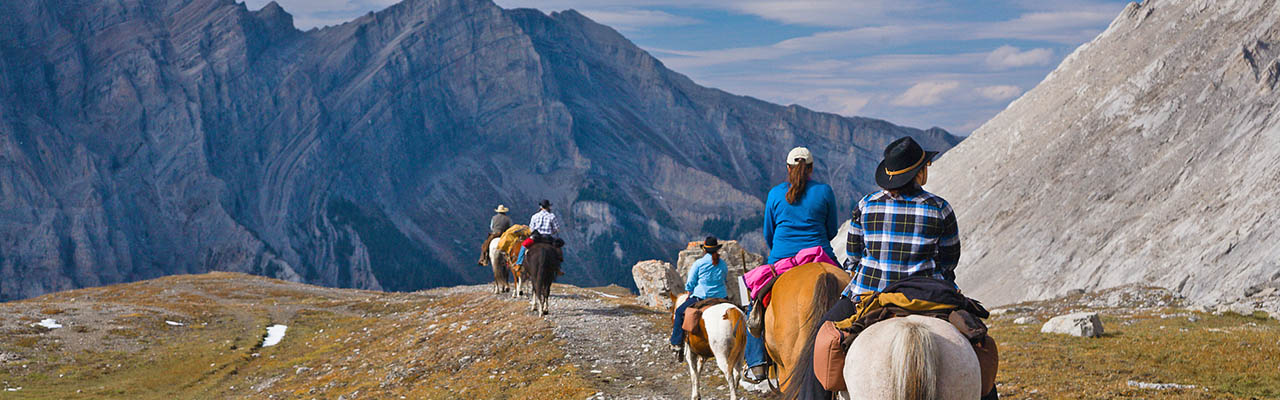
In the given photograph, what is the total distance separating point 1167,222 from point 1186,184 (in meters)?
4.34

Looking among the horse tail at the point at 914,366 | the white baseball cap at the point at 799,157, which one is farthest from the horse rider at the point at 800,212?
the horse tail at the point at 914,366

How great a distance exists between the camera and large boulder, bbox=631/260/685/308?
34.9 metres

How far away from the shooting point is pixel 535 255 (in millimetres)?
29391

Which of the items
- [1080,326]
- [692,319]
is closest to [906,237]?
[692,319]

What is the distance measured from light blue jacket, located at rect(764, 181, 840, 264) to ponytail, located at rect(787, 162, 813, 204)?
0.07 metres

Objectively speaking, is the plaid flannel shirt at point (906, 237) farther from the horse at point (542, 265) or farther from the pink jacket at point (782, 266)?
the horse at point (542, 265)

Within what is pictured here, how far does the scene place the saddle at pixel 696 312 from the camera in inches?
652

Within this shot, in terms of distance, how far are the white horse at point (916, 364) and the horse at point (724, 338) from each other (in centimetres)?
811

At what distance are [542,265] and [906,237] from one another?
2189cm

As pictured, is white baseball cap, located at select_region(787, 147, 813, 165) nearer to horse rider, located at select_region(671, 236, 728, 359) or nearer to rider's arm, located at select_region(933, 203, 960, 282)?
rider's arm, located at select_region(933, 203, 960, 282)

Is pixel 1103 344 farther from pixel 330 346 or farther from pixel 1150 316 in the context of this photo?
pixel 330 346

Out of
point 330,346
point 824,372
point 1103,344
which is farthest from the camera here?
point 330,346

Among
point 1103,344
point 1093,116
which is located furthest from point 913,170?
point 1093,116

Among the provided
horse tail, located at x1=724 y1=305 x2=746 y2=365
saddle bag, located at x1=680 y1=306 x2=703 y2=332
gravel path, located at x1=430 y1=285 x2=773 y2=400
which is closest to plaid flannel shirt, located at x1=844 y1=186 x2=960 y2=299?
horse tail, located at x1=724 y1=305 x2=746 y2=365
